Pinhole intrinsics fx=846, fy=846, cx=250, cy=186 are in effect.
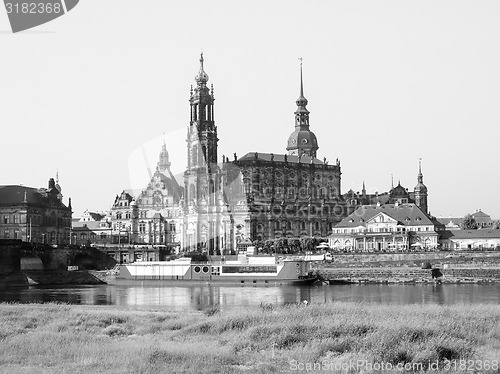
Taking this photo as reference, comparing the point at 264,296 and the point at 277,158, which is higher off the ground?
the point at 277,158

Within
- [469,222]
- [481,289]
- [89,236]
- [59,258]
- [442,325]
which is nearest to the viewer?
[442,325]

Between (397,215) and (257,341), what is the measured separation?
104247 millimetres

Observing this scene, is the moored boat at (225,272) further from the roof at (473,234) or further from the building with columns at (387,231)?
the roof at (473,234)

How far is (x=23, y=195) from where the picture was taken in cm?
12794

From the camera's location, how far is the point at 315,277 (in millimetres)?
99375


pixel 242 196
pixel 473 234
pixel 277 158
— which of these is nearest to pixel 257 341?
pixel 473 234

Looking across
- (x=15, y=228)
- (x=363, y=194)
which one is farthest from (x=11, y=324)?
(x=363, y=194)

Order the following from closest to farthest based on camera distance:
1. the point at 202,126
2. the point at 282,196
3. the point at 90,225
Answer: the point at 202,126, the point at 282,196, the point at 90,225

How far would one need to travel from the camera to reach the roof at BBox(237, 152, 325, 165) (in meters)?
149

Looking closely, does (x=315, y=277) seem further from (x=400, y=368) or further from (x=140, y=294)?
(x=400, y=368)

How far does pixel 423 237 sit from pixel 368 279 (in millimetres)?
33306

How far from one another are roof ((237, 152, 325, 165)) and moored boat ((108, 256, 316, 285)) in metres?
45.1

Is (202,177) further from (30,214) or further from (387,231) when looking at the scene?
(387,231)

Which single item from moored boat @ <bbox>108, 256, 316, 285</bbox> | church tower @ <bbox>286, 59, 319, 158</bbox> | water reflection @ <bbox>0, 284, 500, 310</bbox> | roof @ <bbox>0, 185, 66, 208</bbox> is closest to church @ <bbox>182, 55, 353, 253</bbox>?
church tower @ <bbox>286, 59, 319, 158</bbox>
